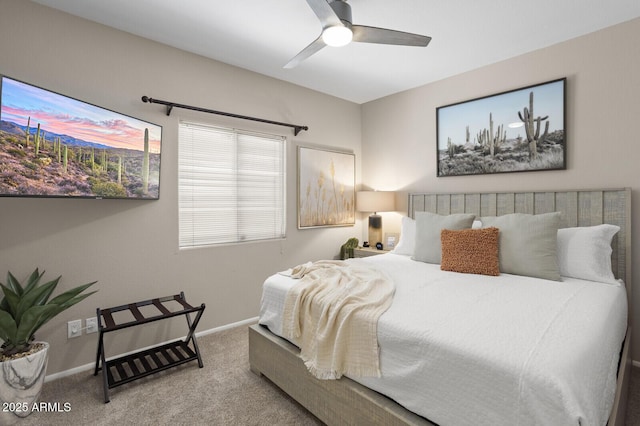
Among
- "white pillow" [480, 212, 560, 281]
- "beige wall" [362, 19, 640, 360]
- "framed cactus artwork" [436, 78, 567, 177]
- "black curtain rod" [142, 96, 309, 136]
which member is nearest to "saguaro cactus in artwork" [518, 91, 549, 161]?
"framed cactus artwork" [436, 78, 567, 177]

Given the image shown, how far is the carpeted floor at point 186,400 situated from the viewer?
1.87m

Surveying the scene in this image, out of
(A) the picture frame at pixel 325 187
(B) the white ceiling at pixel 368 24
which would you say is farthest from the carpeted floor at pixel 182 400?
(B) the white ceiling at pixel 368 24

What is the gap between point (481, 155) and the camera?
10.8ft

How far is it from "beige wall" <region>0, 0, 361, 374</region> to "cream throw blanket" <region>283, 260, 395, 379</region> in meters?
1.36

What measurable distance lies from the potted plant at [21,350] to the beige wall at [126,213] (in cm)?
40

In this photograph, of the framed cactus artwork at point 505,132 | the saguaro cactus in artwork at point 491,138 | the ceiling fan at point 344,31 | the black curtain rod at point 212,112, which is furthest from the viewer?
the saguaro cactus in artwork at point 491,138

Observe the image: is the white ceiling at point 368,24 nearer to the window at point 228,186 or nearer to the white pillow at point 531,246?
the window at point 228,186

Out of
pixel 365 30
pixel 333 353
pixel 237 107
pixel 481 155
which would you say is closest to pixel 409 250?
pixel 481 155

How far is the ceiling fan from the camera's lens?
1.85m

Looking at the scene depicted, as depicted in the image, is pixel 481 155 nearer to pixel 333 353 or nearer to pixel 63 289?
pixel 333 353

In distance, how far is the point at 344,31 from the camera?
1.97m

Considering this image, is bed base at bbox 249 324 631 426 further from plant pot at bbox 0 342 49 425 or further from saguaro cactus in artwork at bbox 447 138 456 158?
saguaro cactus in artwork at bbox 447 138 456 158

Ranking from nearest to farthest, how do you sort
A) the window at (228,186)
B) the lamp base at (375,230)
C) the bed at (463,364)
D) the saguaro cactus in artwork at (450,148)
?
the bed at (463,364) → the window at (228,186) → the saguaro cactus in artwork at (450,148) → the lamp base at (375,230)

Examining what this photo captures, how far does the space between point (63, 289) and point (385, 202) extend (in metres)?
3.18
